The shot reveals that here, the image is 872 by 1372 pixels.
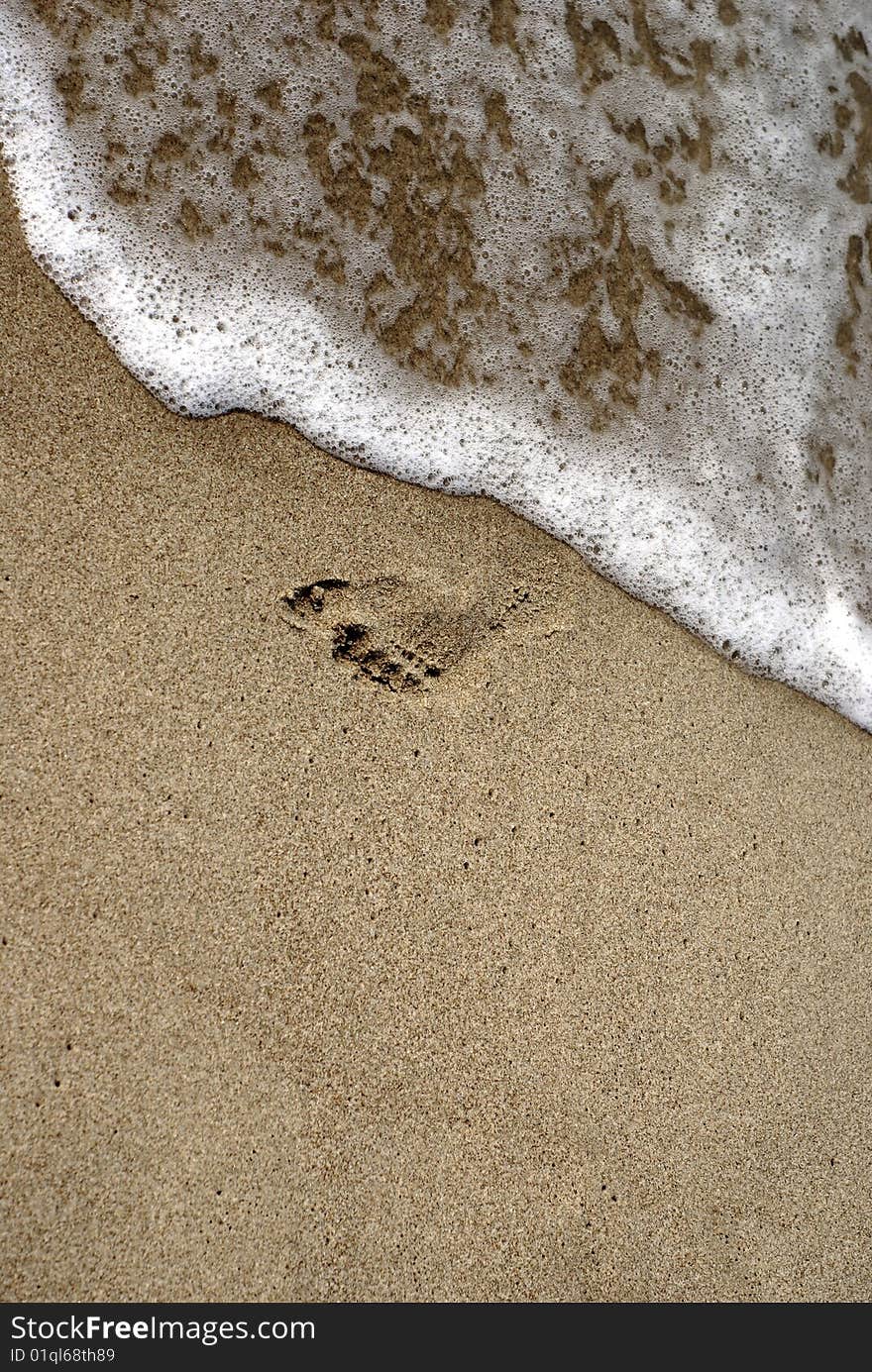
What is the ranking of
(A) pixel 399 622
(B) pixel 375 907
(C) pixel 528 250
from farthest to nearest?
(C) pixel 528 250 → (A) pixel 399 622 → (B) pixel 375 907

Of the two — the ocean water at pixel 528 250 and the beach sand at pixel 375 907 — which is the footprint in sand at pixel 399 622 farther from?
the ocean water at pixel 528 250

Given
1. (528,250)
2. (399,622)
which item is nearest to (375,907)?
(399,622)

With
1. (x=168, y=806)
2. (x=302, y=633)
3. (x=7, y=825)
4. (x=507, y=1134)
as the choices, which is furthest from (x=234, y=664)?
(x=507, y=1134)

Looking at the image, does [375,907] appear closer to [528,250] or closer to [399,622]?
[399,622]

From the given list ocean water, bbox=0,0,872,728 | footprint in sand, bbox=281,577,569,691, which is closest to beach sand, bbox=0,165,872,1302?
footprint in sand, bbox=281,577,569,691

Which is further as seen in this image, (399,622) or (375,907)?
(399,622)

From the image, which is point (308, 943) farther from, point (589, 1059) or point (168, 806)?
point (589, 1059)

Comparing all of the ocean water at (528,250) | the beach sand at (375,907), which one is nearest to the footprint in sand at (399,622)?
the beach sand at (375,907)
